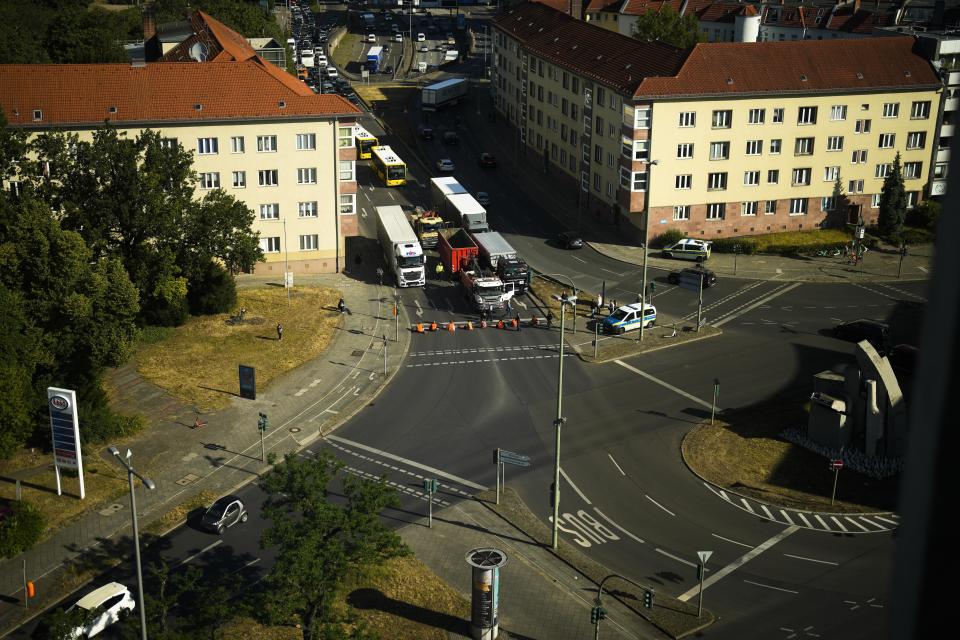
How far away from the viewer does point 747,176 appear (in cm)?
9719

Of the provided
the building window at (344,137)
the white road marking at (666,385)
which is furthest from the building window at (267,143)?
the white road marking at (666,385)

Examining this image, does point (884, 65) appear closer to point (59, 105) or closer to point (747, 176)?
point (747, 176)

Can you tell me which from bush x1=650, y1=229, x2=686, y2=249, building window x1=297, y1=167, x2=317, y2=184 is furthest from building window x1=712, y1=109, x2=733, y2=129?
building window x1=297, y1=167, x2=317, y2=184

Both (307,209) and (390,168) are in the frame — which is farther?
(390,168)

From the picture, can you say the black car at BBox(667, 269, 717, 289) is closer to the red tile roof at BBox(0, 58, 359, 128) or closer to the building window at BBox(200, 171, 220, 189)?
the red tile roof at BBox(0, 58, 359, 128)

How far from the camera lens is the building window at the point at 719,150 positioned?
95.4m

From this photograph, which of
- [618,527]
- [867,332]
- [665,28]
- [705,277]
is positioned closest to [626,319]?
[705,277]

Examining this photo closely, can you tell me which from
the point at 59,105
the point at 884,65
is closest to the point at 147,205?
the point at 59,105

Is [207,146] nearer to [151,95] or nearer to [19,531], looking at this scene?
[151,95]

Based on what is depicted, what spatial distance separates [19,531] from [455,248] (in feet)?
150

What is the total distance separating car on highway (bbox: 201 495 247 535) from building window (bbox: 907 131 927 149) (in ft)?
254

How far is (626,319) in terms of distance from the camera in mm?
76312

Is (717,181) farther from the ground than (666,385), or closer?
farther from the ground

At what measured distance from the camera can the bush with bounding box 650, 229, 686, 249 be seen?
312 feet
